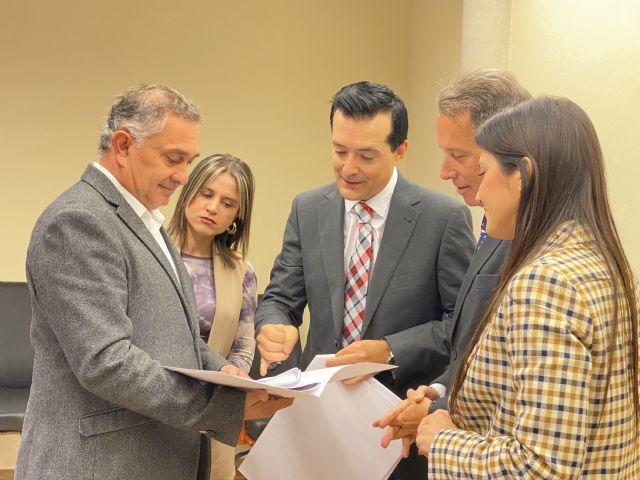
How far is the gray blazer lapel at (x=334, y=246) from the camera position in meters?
2.51

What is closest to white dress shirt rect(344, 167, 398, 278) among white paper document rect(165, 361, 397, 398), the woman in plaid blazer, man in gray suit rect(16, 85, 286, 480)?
white paper document rect(165, 361, 397, 398)

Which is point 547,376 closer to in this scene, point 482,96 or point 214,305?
point 482,96

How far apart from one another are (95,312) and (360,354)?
0.82 metres

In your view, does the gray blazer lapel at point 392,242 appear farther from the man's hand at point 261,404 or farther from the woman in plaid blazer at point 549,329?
the woman in plaid blazer at point 549,329

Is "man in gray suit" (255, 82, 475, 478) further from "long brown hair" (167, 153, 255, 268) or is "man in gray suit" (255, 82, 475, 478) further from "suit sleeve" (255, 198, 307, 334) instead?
"long brown hair" (167, 153, 255, 268)

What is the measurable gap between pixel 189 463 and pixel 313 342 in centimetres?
72

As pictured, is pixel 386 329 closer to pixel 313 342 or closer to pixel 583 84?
pixel 313 342

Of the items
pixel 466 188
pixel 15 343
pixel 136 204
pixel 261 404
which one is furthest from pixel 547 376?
pixel 15 343

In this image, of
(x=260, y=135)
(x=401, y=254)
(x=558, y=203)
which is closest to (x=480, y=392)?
(x=558, y=203)

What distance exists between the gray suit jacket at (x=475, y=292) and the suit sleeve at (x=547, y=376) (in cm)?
64

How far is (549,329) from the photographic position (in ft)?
4.30

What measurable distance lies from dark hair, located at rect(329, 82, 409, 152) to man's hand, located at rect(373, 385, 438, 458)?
0.90 m

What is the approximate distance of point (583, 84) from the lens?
132 inches

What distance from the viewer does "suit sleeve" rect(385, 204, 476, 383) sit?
7.75ft
